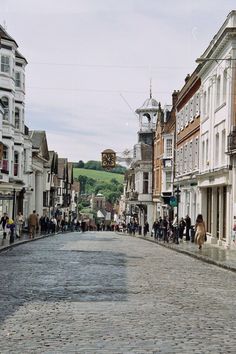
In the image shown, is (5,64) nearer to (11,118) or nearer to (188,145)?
(11,118)

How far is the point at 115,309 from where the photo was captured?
12953 mm

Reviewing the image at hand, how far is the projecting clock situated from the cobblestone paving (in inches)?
1206

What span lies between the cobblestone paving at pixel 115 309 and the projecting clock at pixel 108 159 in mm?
30645

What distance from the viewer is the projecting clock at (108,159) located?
175 feet

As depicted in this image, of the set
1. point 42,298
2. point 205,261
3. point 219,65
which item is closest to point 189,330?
point 42,298

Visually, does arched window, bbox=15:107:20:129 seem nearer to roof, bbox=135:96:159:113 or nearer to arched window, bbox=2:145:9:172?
arched window, bbox=2:145:9:172

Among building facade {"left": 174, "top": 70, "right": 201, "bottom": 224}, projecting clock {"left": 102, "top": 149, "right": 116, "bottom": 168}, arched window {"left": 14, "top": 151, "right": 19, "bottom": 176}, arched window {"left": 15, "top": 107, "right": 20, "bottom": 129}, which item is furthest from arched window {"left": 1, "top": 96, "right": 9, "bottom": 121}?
building facade {"left": 174, "top": 70, "right": 201, "bottom": 224}

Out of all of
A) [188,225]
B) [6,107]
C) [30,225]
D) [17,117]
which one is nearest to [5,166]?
[6,107]

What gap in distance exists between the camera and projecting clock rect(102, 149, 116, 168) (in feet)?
175

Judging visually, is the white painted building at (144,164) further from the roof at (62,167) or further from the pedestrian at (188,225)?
the pedestrian at (188,225)

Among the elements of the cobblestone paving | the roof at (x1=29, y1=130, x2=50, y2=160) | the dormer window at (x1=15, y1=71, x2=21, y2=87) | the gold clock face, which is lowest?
the cobblestone paving

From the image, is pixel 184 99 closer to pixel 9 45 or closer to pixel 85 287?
pixel 9 45

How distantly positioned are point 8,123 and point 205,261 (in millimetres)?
28886

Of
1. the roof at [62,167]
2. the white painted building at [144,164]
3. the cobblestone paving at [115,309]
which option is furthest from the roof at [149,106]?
the cobblestone paving at [115,309]
